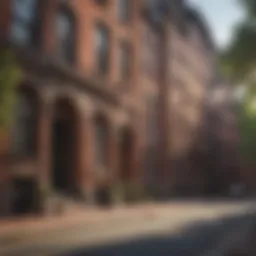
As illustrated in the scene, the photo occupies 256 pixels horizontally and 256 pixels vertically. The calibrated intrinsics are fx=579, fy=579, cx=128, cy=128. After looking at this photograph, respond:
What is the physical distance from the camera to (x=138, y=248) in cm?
970

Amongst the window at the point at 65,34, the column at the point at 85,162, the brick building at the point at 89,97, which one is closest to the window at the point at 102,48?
the brick building at the point at 89,97

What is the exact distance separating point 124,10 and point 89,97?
568cm

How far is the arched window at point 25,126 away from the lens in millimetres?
17125

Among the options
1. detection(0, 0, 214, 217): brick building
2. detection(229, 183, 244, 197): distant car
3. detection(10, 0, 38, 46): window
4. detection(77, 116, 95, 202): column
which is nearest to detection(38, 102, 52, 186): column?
detection(0, 0, 214, 217): brick building

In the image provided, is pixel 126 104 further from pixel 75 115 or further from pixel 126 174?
pixel 75 115

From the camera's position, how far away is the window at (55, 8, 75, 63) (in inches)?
783

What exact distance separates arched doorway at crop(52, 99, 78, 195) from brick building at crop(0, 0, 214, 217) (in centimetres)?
4

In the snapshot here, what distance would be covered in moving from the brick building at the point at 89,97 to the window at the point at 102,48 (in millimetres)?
41

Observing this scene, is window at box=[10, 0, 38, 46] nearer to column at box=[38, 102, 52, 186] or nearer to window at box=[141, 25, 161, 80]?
column at box=[38, 102, 52, 186]

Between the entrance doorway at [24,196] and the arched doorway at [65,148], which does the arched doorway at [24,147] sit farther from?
the arched doorway at [65,148]

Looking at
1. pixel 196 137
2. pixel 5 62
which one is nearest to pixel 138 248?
pixel 196 137

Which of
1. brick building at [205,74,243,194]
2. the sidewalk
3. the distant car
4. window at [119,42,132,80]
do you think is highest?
window at [119,42,132,80]

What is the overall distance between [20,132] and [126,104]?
345 inches

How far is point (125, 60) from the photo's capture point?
2577 cm
